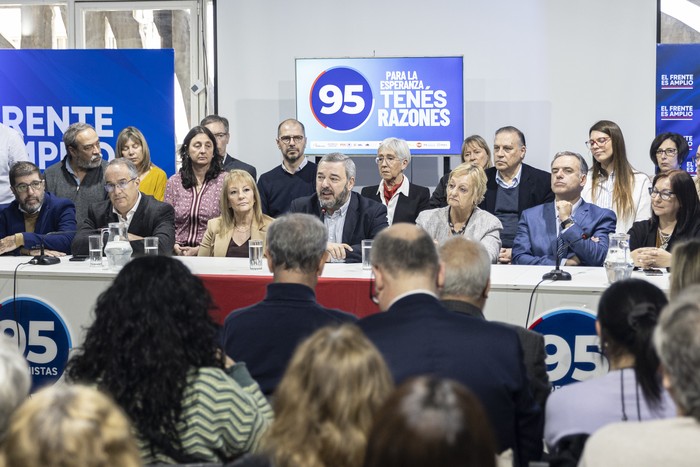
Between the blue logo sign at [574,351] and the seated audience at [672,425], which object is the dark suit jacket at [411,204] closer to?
the blue logo sign at [574,351]

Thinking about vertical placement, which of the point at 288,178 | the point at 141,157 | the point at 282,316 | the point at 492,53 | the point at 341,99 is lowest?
the point at 282,316

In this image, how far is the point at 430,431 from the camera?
1.22 metres

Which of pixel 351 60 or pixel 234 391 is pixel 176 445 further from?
pixel 351 60

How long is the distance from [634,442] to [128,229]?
3941mm

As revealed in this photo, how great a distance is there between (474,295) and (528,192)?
133 inches

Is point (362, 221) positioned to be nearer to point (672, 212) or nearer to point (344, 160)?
point (344, 160)

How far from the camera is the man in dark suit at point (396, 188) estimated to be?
5949 mm

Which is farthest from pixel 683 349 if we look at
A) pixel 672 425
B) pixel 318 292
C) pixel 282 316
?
pixel 318 292

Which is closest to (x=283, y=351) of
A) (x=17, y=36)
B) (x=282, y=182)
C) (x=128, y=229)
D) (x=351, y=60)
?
(x=128, y=229)

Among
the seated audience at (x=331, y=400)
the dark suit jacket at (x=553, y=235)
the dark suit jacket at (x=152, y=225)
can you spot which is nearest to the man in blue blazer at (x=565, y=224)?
the dark suit jacket at (x=553, y=235)

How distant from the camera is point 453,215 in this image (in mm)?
5031

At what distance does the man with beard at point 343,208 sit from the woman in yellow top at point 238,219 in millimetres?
349

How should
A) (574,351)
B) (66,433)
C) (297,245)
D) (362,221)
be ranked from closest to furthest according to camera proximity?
1. (66,433)
2. (297,245)
3. (574,351)
4. (362,221)

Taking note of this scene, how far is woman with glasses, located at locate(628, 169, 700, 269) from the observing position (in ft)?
15.1
